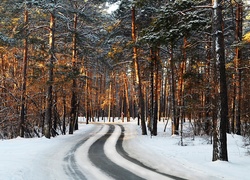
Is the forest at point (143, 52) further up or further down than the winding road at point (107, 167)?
further up

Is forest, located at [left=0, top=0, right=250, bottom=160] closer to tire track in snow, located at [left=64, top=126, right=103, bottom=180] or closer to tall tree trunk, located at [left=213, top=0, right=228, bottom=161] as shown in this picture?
tall tree trunk, located at [left=213, top=0, right=228, bottom=161]

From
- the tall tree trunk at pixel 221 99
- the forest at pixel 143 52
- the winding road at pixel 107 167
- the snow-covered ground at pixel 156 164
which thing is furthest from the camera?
the forest at pixel 143 52

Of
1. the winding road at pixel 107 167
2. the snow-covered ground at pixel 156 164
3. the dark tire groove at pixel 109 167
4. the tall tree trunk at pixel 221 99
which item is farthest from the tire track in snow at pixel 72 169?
the tall tree trunk at pixel 221 99

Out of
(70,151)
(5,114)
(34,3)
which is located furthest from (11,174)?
(5,114)

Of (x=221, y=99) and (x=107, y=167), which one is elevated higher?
(x=221, y=99)

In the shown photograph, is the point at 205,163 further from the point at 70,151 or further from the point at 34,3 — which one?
the point at 34,3

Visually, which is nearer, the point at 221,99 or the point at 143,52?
the point at 221,99

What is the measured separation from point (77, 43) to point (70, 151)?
1264 cm

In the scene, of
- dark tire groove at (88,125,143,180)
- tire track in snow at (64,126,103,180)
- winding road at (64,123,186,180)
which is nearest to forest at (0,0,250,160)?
winding road at (64,123,186,180)

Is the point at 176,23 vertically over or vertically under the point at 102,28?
under

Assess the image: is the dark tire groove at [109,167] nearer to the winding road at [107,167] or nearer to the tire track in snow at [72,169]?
the winding road at [107,167]

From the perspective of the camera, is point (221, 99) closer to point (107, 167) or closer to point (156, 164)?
point (156, 164)

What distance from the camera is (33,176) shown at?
744 centimetres

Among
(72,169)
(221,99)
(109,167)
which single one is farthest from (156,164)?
(221,99)
